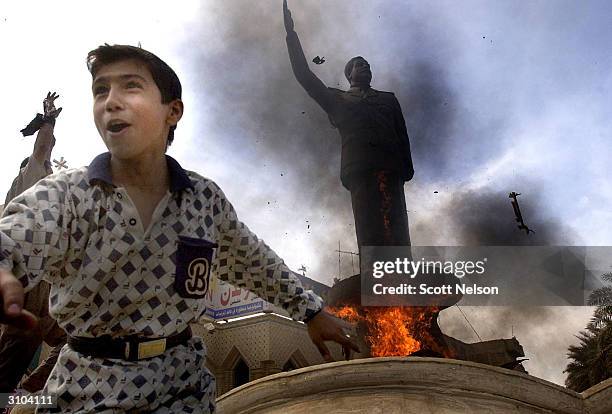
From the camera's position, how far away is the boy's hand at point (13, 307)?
3.52ft

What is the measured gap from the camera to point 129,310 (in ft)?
5.48

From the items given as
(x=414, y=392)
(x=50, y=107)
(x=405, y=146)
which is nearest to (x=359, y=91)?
(x=405, y=146)

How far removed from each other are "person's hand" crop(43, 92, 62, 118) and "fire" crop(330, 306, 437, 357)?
11298 mm

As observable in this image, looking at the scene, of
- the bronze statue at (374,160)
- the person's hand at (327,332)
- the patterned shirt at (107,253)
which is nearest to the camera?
the patterned shirt at (107,253)

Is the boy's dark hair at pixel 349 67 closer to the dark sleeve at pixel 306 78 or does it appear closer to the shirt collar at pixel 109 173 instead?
the dark sleeve at pixel 306 78

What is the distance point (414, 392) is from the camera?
483 centimetres

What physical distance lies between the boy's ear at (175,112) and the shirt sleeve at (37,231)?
49 cm

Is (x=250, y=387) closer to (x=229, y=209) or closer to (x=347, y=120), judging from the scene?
(x=229, y=209)

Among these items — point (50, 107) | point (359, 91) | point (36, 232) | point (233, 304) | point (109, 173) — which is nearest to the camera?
point (36, 232)

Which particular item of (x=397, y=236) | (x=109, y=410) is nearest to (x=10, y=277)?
(x=109, y=410)

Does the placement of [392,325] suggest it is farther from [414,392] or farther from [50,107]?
[50,107]

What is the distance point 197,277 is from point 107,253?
0.34 metres

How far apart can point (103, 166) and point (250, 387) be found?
406 cm

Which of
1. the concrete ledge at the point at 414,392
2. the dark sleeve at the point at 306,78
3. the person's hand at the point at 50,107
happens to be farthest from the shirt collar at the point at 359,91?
the concrete ledge at the point at 414,392
